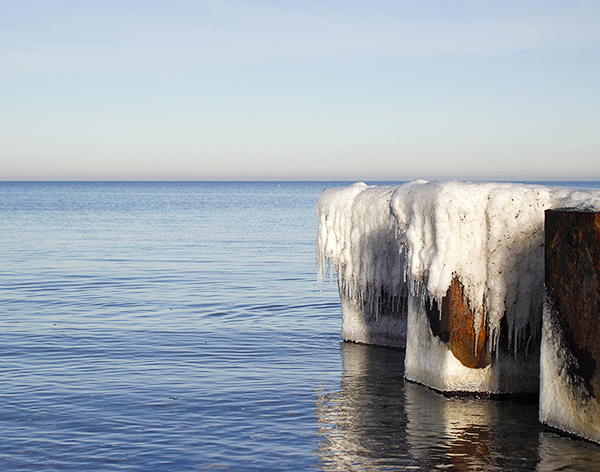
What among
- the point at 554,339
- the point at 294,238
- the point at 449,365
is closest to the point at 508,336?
the point at 449,365

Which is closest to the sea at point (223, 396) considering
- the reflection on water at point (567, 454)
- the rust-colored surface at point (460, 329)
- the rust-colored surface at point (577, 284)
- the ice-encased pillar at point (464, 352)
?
the reflection on water at point (567, 454)

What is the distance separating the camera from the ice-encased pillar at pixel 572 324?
755 cm

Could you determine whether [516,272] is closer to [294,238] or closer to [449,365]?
[449,365]

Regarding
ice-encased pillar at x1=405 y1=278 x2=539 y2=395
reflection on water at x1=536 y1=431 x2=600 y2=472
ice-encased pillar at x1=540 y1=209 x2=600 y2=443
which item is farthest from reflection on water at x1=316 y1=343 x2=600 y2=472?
ice-encased pillar at x1=540 y1=209 x2=600 y2=443

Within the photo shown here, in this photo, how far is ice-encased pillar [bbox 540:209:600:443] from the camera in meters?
7.55

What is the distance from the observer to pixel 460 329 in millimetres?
9656

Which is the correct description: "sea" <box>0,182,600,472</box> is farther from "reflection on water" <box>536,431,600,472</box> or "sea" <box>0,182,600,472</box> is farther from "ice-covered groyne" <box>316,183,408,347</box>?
"ice-covered groyne" <box>316,183,408,347</box>

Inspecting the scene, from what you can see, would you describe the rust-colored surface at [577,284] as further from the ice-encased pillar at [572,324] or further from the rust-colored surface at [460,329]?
the rust-colored surface at [460,329]

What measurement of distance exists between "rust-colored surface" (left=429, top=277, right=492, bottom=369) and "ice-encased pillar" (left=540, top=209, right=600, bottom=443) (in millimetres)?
1315

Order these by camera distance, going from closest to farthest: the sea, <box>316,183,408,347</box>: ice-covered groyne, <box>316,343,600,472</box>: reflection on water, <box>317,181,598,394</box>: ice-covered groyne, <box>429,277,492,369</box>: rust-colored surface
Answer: <box>316,343,600,472</box>: reflection on water
the sea
<box>317,181,598,394</box>: ice-covered groyne
<box>429,277,492,369</box>: rust-colored surface
<box>316,183,408,347</box>: ice-covered groyne

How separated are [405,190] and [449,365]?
241 cm

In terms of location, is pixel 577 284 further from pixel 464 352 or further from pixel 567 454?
pixel 464 352

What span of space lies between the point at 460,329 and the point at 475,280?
68 cm

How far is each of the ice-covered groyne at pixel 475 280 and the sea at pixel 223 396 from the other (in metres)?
0.42
